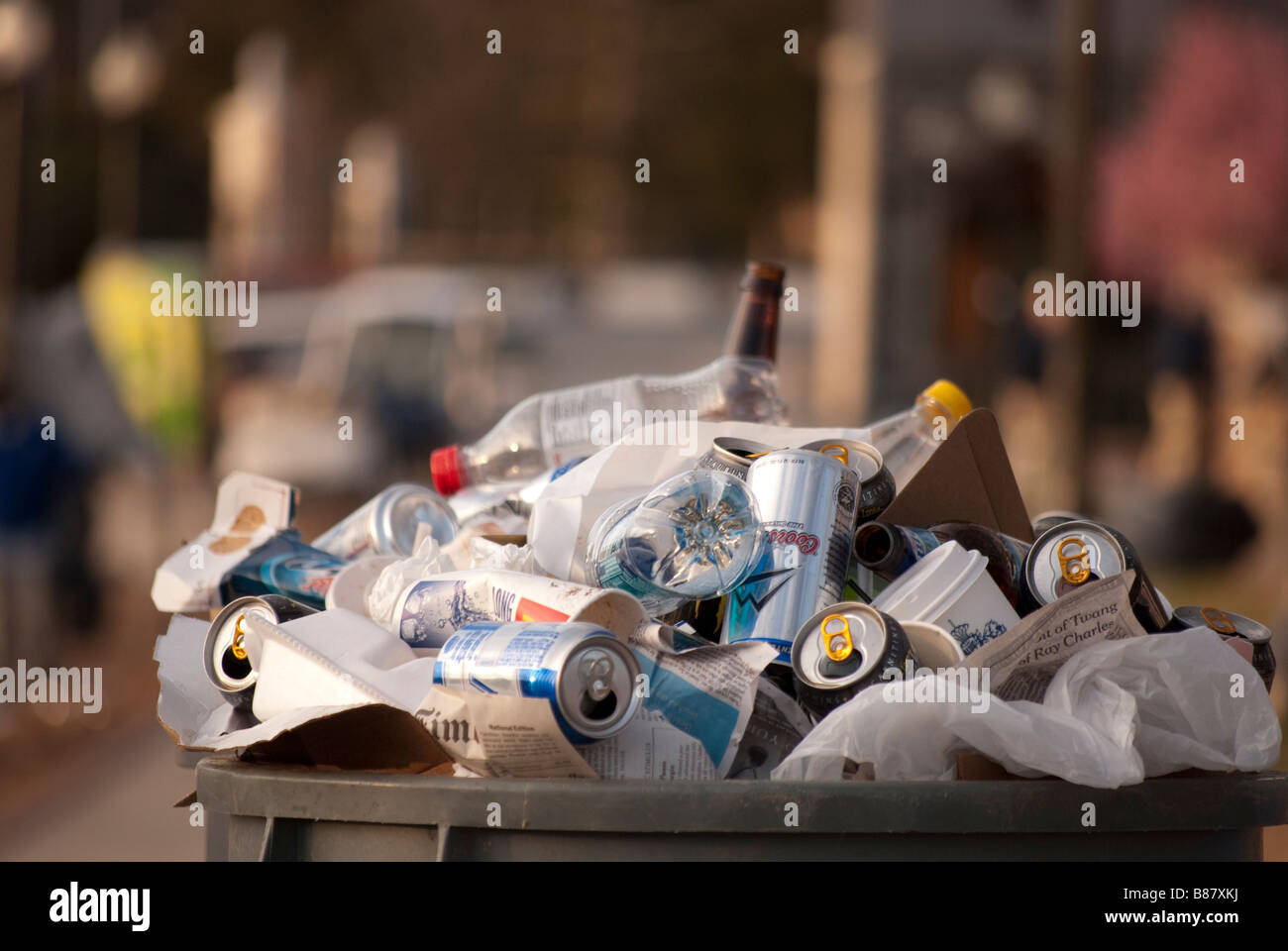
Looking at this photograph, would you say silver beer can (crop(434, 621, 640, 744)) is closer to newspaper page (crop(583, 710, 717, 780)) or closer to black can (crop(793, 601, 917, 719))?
newspaper page (crop(583, 710, 717, 780))

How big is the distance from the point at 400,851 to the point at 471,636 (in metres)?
0.29

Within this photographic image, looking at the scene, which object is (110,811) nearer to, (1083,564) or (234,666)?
(234,666)

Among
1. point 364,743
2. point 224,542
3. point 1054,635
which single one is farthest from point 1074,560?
point 224,542

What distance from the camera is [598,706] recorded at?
210 cm

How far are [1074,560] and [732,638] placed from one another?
529 millimetres

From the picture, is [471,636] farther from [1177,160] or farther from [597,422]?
[1177,160]

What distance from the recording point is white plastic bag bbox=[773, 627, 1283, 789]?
2.08 metres

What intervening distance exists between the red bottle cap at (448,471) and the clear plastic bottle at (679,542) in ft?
2.86

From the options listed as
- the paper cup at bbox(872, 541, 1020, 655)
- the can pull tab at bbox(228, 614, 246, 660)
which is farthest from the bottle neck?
the can pull tab at bbox(228, 614, 246, 660)

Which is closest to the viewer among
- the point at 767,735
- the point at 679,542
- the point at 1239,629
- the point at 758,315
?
the point at 767,735

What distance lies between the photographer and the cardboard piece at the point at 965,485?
274cm

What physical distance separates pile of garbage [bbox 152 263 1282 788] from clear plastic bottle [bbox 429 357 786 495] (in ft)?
1.40

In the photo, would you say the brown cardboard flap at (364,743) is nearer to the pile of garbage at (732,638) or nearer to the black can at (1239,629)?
the pile of garbage at (732,638)
